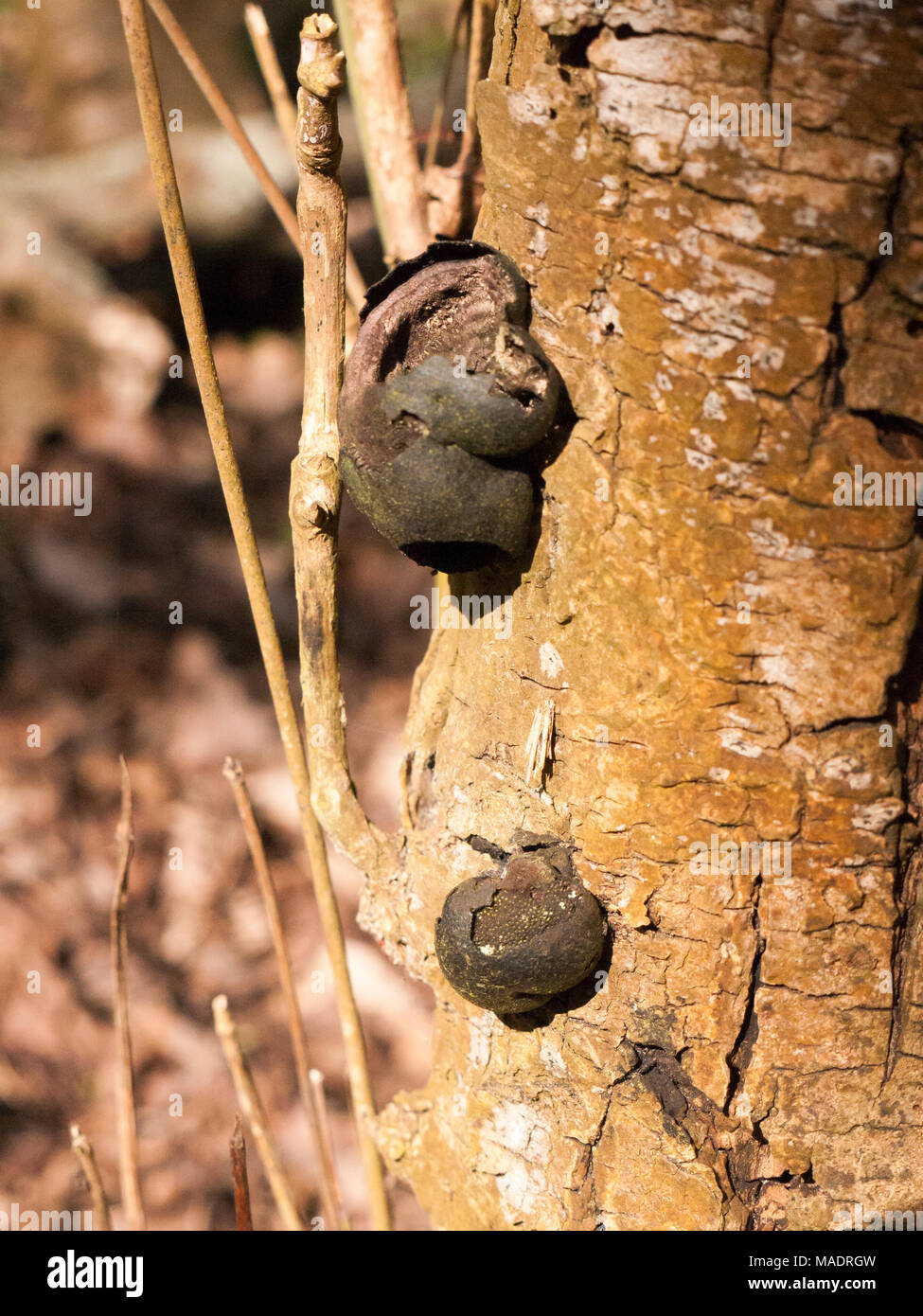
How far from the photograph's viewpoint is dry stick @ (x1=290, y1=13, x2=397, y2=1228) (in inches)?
28.6

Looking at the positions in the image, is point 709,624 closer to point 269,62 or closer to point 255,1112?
point 255,1112

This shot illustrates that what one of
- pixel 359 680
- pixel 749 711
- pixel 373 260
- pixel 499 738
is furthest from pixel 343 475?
pixel 373 260

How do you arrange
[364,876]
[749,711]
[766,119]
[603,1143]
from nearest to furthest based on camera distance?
[766,119] → [749,711] → [603,1143] → [364,876]

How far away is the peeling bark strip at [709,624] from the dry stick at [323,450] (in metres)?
0.11

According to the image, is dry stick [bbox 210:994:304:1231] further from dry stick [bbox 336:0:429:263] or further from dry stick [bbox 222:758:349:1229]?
dry stick [bbox 336:0:429:263]

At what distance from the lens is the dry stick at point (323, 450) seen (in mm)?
726

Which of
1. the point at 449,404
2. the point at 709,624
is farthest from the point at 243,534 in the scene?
the point at 709,624

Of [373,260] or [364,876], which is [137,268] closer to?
[373,260]

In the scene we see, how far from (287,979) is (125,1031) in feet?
0.57

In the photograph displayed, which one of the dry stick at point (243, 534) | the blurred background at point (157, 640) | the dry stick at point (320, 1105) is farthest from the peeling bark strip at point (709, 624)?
the blurred background at point (157, 640)

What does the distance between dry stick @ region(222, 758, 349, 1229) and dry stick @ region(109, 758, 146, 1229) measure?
0.11 m

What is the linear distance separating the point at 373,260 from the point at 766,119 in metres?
1.83

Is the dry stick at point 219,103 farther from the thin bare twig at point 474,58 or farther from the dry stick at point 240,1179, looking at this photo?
the dry stick at point 240,1179

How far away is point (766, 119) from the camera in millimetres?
640
